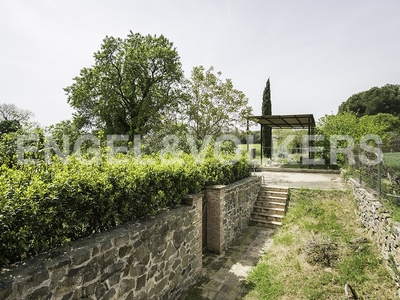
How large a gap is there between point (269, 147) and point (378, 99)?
29201 mm

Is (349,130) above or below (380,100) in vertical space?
below

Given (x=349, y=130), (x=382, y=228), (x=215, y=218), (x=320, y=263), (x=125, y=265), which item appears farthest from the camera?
(x=349, y=130)

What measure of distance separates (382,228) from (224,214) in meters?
3.57

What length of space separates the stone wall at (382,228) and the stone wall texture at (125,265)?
3579mm

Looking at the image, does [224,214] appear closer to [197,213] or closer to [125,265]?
[197,213]

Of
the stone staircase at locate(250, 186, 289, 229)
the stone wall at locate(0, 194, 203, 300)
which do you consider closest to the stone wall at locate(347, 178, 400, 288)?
the stone staircase at locate(250, 186, 289, 229)

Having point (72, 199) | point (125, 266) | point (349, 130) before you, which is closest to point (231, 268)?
point (125, 266)

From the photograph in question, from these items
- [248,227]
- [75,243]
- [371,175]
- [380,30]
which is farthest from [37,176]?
[380,30]

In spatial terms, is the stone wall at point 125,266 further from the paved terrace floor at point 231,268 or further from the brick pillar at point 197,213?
the paved terrace floor at point 231,268

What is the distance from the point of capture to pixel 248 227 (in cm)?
770

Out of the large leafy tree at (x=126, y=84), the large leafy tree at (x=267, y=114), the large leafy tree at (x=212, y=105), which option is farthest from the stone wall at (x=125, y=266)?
the large leafy tree at (x=267, y=114)

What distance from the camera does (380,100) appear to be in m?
36.2

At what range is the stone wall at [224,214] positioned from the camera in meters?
5.87

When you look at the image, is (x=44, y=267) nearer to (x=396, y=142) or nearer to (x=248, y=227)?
(x=248, y=227)
